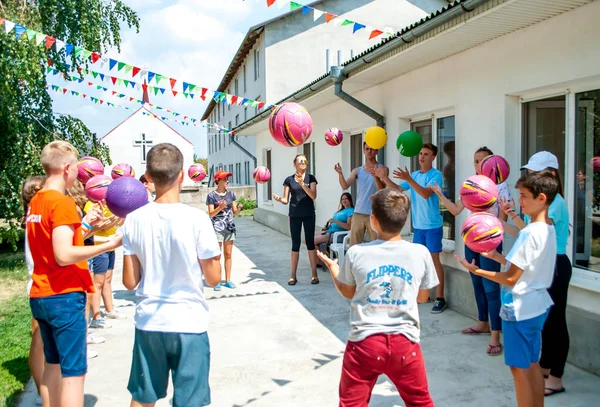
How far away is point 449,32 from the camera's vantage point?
182 inches

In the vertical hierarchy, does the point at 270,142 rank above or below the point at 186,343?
above

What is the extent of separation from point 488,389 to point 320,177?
7.11 meters

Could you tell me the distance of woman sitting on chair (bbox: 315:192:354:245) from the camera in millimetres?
7861

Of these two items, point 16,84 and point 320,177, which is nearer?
point 16,84

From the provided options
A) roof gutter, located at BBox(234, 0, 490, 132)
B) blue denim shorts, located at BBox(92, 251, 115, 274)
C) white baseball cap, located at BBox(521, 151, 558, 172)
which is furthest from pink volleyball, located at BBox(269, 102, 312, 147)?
white baseball cap, located at BBox(521, 151, 558, 172)

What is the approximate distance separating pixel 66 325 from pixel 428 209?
12.9 ft

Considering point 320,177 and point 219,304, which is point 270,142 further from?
point 219,304

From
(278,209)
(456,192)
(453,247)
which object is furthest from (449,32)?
(278,209)

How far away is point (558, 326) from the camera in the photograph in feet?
11.6

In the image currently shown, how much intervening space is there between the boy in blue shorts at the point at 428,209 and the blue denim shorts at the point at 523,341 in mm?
2587

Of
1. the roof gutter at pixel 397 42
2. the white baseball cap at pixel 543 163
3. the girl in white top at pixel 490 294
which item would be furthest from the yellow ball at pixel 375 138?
the white baseball cap at pixel 543 163

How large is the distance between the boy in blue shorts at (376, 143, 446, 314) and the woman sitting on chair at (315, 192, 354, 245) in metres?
2.16

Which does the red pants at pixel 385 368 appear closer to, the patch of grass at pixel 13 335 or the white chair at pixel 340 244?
the patch of grass at pixel 13 335

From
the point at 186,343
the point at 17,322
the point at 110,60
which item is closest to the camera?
the point at 186,343
